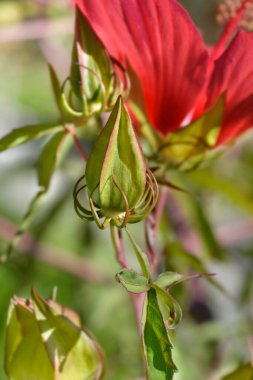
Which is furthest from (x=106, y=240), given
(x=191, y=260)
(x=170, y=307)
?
(x=170, y=307)

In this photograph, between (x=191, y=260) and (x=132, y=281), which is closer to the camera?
(x=132, y=281)

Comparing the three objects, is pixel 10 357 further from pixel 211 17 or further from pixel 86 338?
pixel 211 17

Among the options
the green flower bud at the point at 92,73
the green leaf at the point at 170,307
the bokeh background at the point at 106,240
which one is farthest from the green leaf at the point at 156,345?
the bokeh background at the point at 106,240

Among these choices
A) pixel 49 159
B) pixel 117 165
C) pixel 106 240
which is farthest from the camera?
pixel 106 240

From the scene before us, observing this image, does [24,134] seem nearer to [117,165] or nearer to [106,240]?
[117,165]

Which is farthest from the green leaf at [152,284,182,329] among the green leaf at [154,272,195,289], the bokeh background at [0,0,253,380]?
the bokeh background at [0,0,253,380]

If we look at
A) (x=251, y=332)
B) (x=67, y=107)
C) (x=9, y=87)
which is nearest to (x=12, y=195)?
(x=9, y=87)

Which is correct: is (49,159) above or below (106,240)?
above
